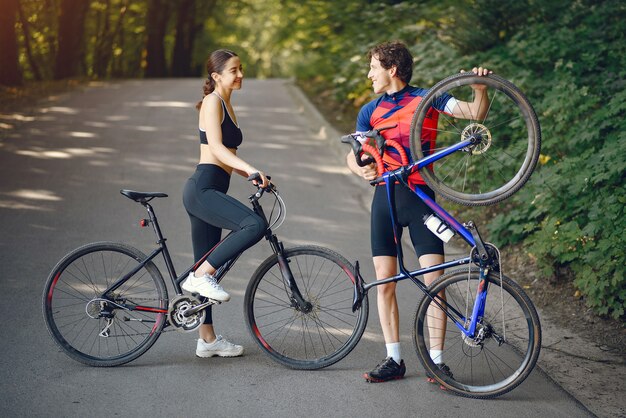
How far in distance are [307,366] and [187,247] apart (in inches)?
A: 120

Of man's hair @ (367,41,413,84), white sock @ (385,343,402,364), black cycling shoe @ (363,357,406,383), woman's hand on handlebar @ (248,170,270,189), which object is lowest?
A: black cycling shoe @ (363,357,406,383)

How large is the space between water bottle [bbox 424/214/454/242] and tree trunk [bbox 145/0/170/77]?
104 ft

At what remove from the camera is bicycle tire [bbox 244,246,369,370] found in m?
5.01

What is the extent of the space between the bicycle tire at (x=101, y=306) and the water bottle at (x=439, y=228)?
72.1 inches

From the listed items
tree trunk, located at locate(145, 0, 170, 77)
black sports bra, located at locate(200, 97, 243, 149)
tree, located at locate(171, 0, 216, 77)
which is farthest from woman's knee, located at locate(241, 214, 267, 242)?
tree, located at locate(171, 0, 216, 77)

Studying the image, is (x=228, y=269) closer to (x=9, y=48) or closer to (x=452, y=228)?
(x=452, y=228)

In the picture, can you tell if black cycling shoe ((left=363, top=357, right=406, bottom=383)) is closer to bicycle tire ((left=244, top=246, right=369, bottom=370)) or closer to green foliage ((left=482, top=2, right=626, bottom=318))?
bicycle tire ((left=244, top=246, right=369, bottom=370))

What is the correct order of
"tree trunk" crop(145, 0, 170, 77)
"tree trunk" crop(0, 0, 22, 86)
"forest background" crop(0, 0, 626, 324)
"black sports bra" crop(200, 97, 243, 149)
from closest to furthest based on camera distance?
"black sports bra" crop(200, 97, 243, 149), "forest background" crop(0, 0, 626, 324), "tree trunk" crop(0, 0, 22, 86), "tree trunk" crop(145, 0, 170, 77)

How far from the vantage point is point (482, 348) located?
15.9 ft

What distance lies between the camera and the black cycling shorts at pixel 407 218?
4.77 m

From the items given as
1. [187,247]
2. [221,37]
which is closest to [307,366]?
[187,247]

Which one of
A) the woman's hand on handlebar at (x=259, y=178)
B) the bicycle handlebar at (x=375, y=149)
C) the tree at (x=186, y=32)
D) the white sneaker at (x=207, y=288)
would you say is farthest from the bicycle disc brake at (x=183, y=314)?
the tree at (x=186, y=32)

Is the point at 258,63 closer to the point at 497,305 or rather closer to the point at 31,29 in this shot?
the point at 31,29

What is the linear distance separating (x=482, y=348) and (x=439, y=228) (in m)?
0.88
